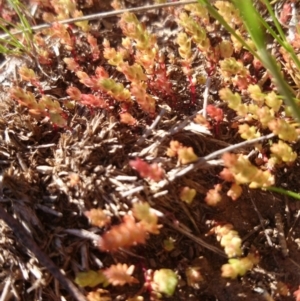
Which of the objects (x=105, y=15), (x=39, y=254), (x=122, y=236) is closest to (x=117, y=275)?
(x=122, y=236)

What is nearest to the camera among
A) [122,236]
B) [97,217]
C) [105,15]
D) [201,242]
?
[122,236]

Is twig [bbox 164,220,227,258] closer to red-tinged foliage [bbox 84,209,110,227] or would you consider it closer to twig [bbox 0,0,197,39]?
red-tinged foliage [bbox 84,209,110,227]

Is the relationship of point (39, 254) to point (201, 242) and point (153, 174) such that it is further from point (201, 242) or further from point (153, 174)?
point (201, 242)

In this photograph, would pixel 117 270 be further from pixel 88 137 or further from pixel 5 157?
pixel 5 157

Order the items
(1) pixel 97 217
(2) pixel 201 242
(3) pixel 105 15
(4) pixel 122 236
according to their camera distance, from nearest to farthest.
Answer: (4) pixel 122 236 < (1) pixel 97 217 < (2) pixel 201 242 < (3) pixel 105 15

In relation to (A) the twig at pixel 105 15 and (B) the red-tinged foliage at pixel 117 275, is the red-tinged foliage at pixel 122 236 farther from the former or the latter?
(A) the twig at pixel 105 15

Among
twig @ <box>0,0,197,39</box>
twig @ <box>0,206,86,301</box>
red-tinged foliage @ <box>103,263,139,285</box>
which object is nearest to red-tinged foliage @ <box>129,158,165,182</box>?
red-tinged foliage @ <box>103,263,139,285</box>

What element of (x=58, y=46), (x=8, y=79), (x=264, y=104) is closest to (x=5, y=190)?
(x=8, y=79)
